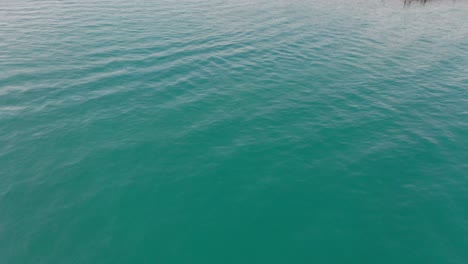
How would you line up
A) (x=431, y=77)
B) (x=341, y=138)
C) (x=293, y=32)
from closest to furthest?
1. (x=341, y=138)
2. (x=431, y=77)
3. (x=293, y=32)

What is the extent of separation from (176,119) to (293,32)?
165 feet

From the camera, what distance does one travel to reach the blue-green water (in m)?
25.1

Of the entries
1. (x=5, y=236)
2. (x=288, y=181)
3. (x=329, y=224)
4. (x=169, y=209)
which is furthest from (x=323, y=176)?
(x=5, y=236)

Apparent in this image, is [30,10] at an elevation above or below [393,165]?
above

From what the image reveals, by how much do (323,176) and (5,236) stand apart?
3243 centimetres

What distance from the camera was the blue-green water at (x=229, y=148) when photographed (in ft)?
82.5

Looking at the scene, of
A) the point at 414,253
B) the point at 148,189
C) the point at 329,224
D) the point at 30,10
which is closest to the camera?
the point at 414,253

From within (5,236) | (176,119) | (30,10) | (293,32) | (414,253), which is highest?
(30,10)

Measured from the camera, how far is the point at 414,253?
79.8 ft

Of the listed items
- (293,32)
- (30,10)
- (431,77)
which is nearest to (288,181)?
(431,77)

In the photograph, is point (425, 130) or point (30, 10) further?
point (30, 10)

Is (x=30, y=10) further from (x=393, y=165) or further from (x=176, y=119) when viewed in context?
(x=393, y=165)

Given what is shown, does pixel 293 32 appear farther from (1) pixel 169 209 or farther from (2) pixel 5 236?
(2) pixel 5 236

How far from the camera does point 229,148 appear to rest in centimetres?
3597
